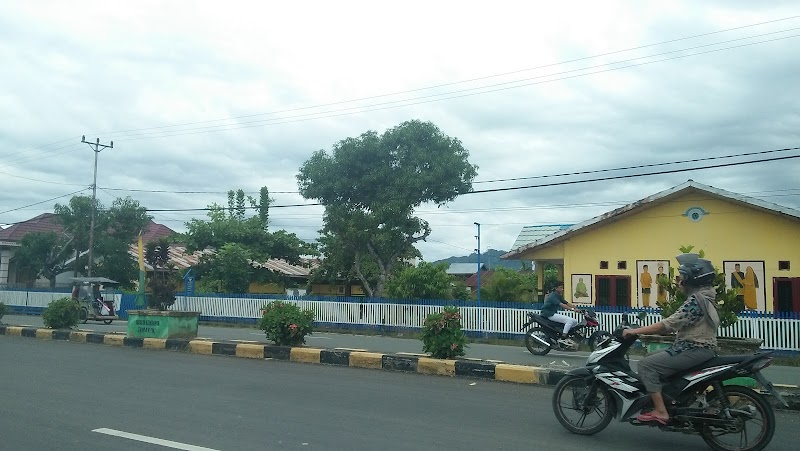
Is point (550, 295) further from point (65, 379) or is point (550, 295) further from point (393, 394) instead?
point (65, 379)

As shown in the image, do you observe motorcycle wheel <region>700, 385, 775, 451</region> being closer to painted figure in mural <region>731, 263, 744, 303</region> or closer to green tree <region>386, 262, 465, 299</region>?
painted figure in mural <region>731, 263, 744, 303</region>

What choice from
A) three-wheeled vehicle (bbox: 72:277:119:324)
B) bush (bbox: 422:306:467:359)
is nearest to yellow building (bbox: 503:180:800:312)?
bush (bbox: 422:306:467:359)

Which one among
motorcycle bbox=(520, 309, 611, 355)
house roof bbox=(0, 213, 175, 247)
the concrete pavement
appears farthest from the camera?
house roof bbox=(0, 213, 175, 247)

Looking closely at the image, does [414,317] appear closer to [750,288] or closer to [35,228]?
[750,288]

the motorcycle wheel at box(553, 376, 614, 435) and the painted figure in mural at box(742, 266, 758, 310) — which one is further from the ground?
the painted figure in mural at box(742, 266, 758, 310)

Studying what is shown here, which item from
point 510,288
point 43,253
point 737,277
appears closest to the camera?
point 737,277

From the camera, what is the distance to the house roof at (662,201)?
18.1m

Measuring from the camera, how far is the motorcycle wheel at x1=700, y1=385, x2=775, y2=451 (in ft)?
18.0

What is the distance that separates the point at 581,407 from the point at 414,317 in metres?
14.9

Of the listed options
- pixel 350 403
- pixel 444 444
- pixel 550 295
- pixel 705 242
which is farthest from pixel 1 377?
pixel 705 242

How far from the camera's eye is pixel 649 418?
579cm

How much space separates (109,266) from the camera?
3450 cm

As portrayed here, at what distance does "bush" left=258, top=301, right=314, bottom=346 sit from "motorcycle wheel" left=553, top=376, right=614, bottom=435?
711cm

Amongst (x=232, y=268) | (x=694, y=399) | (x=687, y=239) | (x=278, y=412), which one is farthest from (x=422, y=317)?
(x=694, y=399)
